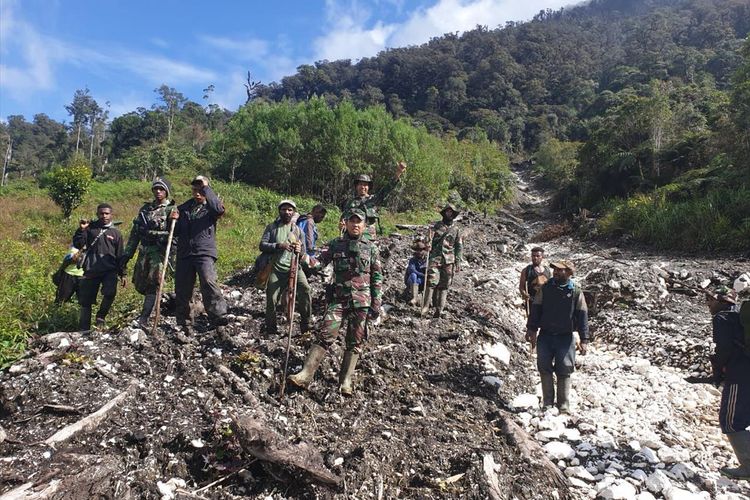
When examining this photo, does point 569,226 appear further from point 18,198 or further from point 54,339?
point 18,198

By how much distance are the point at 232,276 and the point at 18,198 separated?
16502 mm

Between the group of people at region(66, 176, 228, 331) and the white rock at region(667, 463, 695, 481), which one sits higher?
the group of people at region(66, 176, 228, 331)

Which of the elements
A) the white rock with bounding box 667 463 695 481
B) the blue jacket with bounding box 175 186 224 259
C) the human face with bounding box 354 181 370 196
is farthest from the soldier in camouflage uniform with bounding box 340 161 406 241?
the white rock with bounding box 667 463 695 481

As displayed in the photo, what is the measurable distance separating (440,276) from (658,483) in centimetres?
427

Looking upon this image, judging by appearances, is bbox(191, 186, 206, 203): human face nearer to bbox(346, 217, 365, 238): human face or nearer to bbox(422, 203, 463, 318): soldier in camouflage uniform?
bbox(346, 217, 365, 238): human face

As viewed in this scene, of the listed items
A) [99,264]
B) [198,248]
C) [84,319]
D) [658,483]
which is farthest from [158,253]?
[658,483]

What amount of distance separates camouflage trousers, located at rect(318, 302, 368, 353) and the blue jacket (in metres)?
1.76

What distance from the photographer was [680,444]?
4391 millimetres

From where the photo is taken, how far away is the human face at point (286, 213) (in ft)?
17.9

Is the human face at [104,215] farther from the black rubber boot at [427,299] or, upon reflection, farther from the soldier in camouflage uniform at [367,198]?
the black rubber boot at [427,299]

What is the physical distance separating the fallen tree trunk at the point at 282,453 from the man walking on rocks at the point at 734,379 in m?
3.23

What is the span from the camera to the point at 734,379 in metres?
3.77

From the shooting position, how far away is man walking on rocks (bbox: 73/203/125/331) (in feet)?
18.1

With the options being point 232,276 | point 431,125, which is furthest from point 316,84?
point 232,276
